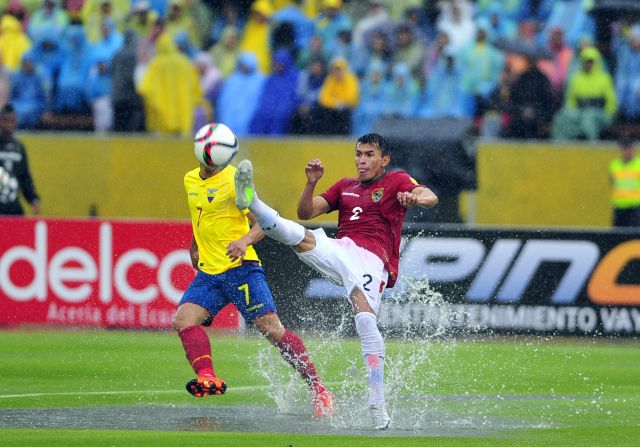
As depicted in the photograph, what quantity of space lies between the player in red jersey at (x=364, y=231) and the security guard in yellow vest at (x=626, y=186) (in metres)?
9.52

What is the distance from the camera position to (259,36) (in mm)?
22156

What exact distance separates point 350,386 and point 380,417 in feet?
9.43

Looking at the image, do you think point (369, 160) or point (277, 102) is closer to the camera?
point (369, 160)

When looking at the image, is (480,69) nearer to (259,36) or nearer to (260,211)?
(259,36)

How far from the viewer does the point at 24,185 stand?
63.2 ft

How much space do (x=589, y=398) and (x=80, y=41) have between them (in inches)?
496

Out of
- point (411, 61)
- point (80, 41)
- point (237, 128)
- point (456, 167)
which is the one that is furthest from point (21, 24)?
point (456, 167)

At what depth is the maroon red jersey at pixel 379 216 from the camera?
10656mm

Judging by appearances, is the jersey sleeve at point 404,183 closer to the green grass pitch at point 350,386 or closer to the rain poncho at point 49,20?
the green grass pitch at point 350,386

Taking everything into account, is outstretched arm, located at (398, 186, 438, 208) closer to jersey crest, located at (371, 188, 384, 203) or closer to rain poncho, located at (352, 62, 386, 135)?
jersey crest, located at (371, 188, 384, 203)

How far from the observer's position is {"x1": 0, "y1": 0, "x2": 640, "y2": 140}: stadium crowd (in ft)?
67.3

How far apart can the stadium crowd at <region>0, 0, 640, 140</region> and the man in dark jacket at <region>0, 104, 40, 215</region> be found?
8.65 ft

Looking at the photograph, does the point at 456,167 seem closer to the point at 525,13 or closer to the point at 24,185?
the point at 525,13

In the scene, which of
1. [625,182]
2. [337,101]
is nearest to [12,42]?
[337,101]
